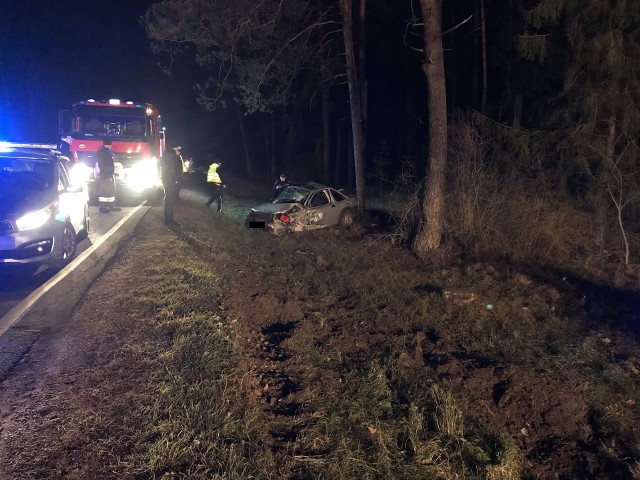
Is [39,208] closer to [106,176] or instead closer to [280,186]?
[106,176]

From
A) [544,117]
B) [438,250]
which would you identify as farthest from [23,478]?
[544,117]

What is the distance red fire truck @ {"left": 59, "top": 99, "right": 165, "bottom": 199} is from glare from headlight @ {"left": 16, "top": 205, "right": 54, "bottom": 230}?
6.45m

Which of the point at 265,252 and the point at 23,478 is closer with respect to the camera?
the point at 23,478

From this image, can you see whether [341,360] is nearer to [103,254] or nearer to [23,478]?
[23,478]

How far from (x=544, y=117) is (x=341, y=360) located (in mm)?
9479

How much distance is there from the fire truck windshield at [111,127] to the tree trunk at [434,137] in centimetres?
873

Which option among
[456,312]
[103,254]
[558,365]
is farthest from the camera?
[103,254]

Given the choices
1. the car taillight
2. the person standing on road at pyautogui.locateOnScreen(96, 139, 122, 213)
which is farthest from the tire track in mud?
the person standing on road at pyautogui.locateOnScreen(96, 139, 122, 213)

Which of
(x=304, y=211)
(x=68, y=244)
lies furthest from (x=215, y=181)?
(x=68, y=244)

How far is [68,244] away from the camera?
9188mm

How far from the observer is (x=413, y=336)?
6281 mm

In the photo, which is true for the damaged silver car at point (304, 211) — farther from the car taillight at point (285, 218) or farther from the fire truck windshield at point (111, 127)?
the fire truck windshield at point (111, 127)

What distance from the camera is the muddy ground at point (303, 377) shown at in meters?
4.02

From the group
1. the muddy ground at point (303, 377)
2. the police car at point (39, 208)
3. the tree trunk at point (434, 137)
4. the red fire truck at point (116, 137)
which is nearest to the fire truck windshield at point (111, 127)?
the red fire truck at point (116, 137)
